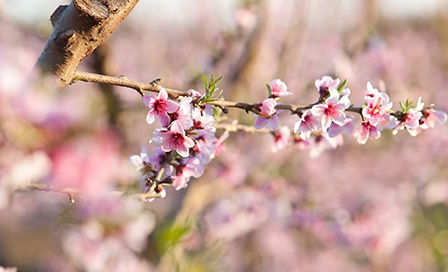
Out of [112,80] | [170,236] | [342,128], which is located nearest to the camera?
[112,80]

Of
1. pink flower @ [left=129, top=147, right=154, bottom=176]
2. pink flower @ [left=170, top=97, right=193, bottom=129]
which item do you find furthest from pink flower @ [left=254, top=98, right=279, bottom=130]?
pink flower @ [left=129, top=147, right=154, bottom=176]

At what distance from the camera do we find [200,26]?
891 centimetres

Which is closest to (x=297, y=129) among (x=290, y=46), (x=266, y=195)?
(x=266, y=195)

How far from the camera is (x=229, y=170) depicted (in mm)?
3533

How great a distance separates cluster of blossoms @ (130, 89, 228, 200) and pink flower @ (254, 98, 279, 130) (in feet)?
0.50

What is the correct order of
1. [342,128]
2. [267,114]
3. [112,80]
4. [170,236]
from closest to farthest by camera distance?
[112,80] < [267,114] < [342,128] < [170,236]

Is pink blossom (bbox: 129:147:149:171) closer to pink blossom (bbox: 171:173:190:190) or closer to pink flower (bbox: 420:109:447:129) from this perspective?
pink blossom (bbox: 171:173:190:190)

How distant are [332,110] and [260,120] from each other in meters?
0.22

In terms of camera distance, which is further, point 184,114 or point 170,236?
point 170,236

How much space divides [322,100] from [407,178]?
612cm

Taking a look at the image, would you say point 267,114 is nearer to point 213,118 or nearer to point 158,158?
point 213,118

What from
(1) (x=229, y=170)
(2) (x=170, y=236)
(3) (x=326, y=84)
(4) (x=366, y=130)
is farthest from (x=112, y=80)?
(1) (x=229, y=170)

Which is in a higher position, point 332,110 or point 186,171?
point 332,110

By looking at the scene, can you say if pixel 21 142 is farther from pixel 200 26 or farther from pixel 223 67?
pixel 200 26
